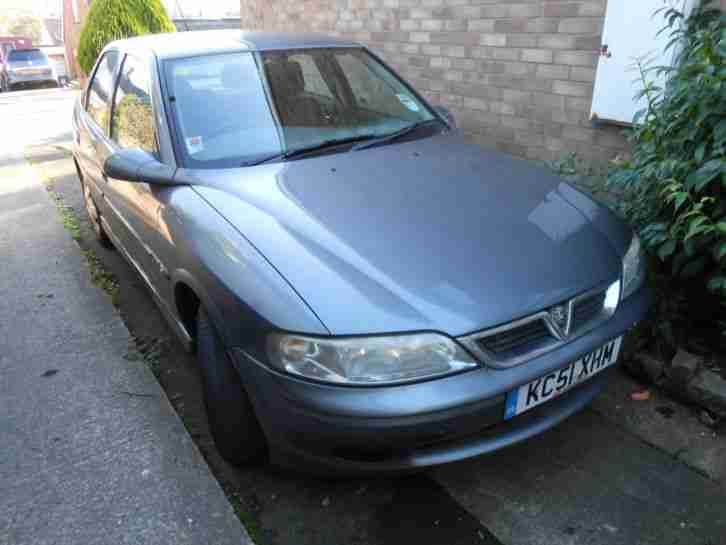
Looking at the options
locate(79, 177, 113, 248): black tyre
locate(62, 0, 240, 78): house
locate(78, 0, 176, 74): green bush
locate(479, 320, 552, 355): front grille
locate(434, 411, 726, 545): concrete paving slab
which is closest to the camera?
locate(479, 320, 552, 355): front grille

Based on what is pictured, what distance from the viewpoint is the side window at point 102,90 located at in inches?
144

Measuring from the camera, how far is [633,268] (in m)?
2.29

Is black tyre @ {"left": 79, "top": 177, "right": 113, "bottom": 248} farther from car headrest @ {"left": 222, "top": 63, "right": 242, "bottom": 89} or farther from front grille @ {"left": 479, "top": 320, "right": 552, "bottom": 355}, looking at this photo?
front grille @ {"left": 479, "top": 320, "right": 552, "bottom": 355}

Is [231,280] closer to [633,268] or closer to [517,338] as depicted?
[517,338]

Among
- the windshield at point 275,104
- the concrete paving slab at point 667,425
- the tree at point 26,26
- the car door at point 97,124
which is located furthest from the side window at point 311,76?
the tree at point 26,26

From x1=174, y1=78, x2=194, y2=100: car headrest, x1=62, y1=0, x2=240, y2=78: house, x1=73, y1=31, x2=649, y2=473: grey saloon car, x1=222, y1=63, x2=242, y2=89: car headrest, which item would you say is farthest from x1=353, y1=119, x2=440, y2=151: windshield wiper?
x1=62, y1=0, x2=240, y2=78: house

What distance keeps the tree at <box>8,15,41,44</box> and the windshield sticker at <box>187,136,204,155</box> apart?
71.7m

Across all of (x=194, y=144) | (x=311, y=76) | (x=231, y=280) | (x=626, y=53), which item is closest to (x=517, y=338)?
(x=231, y=280)

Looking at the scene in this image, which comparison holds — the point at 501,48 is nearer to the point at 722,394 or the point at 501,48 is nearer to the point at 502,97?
the point at 502,97

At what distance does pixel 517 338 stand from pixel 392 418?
0.49 metres

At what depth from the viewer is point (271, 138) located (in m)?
2.76

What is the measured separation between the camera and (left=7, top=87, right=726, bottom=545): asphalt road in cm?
206

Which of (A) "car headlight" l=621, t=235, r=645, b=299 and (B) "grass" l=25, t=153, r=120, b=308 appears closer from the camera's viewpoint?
(A) "car headlight" l=621, t=235, r=645, b=299

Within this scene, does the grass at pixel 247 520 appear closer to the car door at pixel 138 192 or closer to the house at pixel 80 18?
the car door at pixel 138 192
